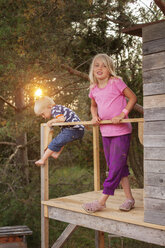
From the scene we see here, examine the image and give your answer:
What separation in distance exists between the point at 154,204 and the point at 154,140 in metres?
0.53

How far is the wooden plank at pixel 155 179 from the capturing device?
Answer: 107 inches

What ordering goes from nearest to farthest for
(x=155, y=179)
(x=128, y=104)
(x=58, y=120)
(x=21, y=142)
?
1. (x=155, y=179)
2. (x=128, y=104)
3. (x=58, y=120)
4. (x=21, y=142)

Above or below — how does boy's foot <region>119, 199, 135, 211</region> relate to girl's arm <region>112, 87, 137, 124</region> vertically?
below

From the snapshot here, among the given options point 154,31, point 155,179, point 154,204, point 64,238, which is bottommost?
point 64,238

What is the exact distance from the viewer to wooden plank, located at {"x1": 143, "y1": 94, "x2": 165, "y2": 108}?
2.73 meters

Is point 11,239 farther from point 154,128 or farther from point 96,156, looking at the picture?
point 154,128

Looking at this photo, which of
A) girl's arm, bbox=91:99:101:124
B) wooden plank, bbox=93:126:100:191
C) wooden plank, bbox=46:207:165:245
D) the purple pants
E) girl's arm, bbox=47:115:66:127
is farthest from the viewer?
wooden plank, bbox=93:126:100:191

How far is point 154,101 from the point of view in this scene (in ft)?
9.12

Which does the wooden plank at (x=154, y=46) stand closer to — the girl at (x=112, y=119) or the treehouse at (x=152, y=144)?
the treehouse at (x=152, y=144)

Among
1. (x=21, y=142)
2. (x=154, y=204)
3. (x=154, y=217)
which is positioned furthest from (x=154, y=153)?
(x=21, y=142)

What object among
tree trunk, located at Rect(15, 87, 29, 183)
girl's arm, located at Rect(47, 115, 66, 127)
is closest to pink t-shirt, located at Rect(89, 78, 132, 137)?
girl's arm, located at Rect(47, 115, 66, 127)

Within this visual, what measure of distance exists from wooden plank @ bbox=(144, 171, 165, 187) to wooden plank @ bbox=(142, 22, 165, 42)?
1127 millimetres

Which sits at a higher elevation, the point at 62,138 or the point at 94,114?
the point at 94,114

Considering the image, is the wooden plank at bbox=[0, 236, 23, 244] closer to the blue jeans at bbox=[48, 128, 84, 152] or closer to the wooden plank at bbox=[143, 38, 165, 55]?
the blue jeans at bbox=[48, 128, 84, 152]
